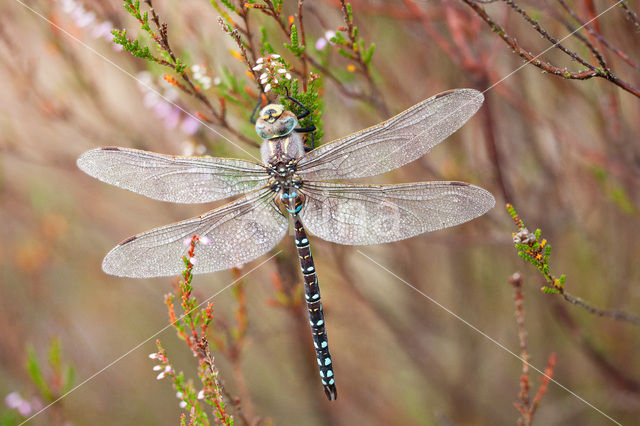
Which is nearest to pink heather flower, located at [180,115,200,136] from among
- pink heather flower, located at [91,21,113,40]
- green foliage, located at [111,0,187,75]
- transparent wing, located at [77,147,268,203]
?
transparent wing, located at [77,147,268,203]

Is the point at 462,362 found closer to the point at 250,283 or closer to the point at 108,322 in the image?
the point at 250,283

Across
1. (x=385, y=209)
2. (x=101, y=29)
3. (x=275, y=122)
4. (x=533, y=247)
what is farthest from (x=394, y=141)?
(x=101, y=29)

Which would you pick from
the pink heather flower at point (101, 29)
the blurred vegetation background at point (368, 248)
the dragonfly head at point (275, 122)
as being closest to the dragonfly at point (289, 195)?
the dragonfly head at point (275, 122)

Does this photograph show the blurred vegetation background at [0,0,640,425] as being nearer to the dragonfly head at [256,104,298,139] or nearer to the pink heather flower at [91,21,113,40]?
the pink heather flower at [91,21,113,40]

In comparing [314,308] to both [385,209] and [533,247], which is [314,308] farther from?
[533,247]

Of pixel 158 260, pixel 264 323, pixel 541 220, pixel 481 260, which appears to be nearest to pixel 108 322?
pixel 264 323

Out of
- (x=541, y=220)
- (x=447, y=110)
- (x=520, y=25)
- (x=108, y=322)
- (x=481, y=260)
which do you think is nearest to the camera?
(x=447, y=110)

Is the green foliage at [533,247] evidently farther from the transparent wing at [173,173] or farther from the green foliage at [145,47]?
the green foliage at [145,47]

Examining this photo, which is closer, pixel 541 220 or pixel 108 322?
pixel 541 220
